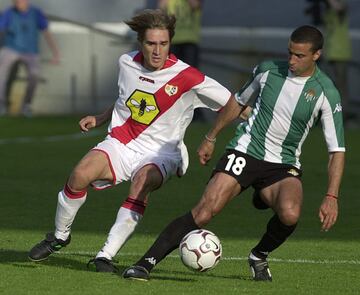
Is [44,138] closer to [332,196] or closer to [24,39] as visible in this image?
[24,39]

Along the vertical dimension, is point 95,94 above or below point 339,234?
below

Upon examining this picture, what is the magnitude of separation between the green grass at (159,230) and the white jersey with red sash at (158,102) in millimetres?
888

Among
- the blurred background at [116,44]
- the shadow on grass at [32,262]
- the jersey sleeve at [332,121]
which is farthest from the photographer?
the blurred background at [116,44]

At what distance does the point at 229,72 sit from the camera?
26.6 metres

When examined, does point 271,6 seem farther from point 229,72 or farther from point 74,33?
point 74,33

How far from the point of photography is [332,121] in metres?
9.54

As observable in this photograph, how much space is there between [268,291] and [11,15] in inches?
676

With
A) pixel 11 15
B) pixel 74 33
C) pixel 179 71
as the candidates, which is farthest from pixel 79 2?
pixel 179 71

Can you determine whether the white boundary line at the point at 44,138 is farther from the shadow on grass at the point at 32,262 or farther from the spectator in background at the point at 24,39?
A: the shadow on grass at the point at 32,262

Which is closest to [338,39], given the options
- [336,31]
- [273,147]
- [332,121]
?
[336,31]

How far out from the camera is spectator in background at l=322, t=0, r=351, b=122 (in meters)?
24.0

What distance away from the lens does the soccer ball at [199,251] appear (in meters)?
9.28

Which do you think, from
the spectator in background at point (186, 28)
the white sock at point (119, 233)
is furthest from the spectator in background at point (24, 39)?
the white sock at point (119, 233)

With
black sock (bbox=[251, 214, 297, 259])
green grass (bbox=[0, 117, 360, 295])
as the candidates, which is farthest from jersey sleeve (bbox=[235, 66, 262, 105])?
green grass (bbox=[0, 117, 360, 295])
